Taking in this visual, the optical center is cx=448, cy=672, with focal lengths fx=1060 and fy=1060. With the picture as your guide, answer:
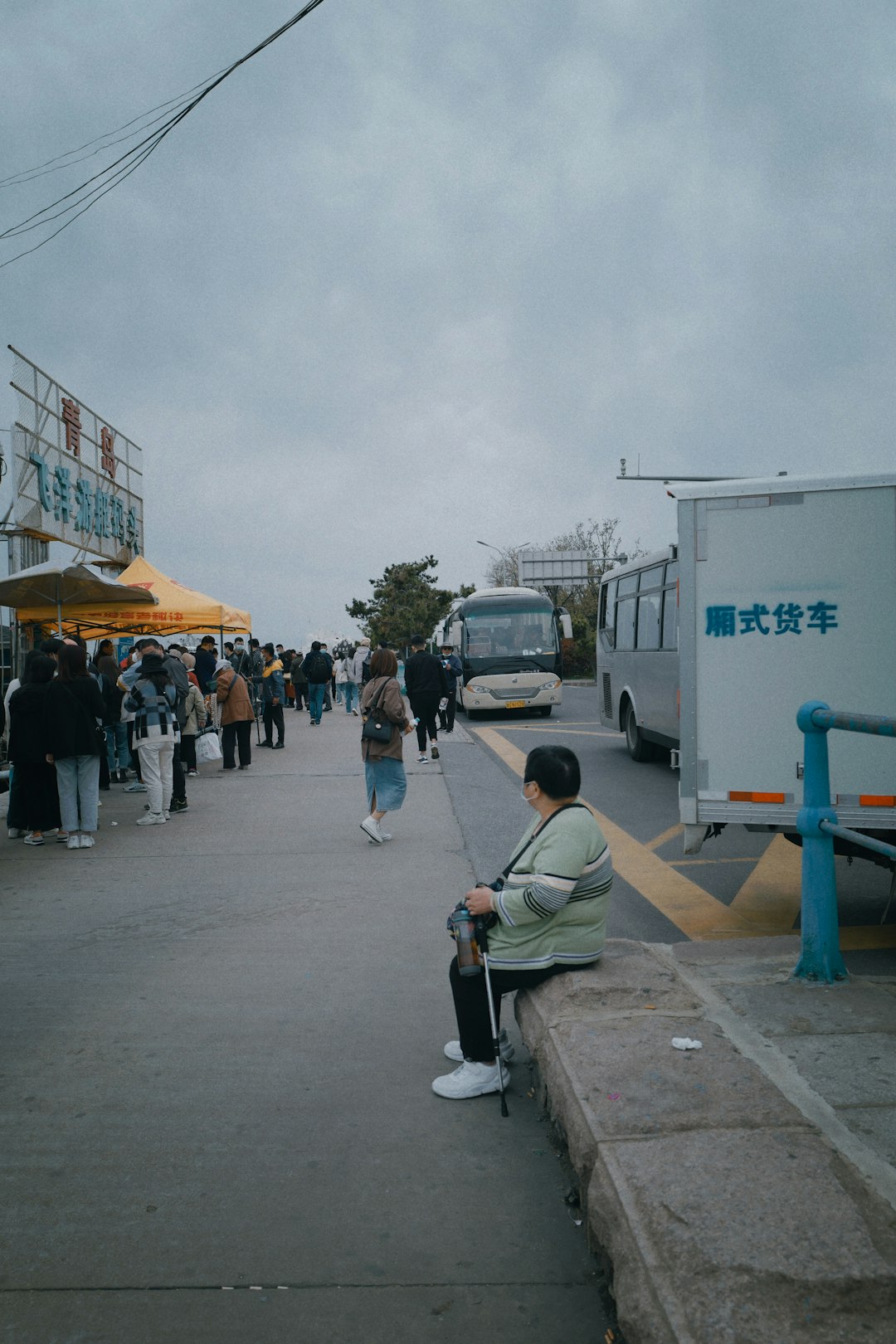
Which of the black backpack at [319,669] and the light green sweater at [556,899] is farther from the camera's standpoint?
the black backpack at [319,669]

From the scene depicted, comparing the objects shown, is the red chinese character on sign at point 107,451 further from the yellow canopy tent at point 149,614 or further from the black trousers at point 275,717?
the black trousers at point 275,717

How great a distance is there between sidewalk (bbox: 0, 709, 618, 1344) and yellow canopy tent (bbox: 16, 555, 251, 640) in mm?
8029

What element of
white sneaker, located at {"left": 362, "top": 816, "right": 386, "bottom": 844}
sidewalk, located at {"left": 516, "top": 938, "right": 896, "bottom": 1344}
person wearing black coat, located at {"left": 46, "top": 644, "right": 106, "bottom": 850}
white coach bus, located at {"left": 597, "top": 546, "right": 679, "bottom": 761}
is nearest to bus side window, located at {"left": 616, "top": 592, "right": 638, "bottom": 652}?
white coach bus, located at {"left": 597, "top": 546, "right": 679, "bottom": 761}

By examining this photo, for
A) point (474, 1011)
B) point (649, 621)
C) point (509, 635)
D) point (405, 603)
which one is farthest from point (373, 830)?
point (405, 603)

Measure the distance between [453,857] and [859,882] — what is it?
3.03 meters

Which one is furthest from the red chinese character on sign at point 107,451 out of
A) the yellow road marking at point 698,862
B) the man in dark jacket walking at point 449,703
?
the yellow road marking at point 698,862

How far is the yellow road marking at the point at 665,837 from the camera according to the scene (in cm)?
901

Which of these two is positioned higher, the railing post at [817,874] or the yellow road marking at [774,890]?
the railing post at [817,874]

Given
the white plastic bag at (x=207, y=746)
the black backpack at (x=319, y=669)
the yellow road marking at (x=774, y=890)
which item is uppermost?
the black backpack at (x=319, y=669)

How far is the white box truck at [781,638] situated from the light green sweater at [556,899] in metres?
2.29

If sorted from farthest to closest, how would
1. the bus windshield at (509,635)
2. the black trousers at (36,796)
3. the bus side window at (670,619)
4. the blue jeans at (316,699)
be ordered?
the bus windshield at (509,635) → the blue jeans at (316,699) → the bus side window at (670,619) → the black trousers at (36,796)

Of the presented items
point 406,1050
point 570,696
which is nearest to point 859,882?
point 406,1050

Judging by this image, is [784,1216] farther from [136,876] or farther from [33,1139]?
[136,876]

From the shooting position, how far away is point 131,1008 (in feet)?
16.2
